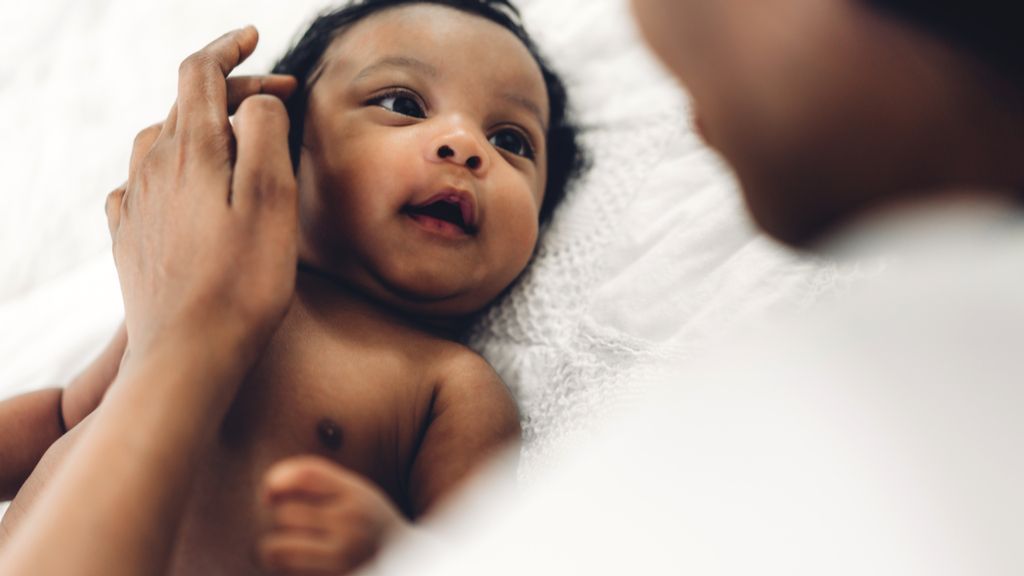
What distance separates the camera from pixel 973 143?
0.51m

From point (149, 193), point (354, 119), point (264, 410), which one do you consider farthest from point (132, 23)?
point (264, 410)

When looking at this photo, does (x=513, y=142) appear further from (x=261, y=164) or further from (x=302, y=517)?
(x=302, y=517)

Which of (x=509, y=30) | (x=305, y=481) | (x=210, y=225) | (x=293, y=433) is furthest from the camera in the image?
(x=509, y=30)

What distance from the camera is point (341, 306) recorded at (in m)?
0.94

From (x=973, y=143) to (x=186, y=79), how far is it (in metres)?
0.67

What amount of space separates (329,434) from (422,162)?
294mm

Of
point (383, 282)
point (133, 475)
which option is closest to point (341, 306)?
point (383, 282)

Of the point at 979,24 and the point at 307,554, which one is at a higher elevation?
the point at 979,24

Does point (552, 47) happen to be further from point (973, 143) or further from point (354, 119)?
point (973, 143)

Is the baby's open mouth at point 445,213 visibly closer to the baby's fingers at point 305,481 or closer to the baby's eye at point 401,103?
the baby's eye at point 401,103

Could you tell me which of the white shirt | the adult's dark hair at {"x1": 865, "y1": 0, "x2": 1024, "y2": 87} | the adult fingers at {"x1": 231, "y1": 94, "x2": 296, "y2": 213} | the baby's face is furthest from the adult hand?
the adult's dark hair at {"x1": 865, "y1": 0, "x2": 1024, "y2": 87}

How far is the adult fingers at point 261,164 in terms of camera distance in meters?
0.72

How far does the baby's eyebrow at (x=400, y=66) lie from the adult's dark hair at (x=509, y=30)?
0.30 ft

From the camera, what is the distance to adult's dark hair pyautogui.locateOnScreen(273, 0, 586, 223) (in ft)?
3.41
